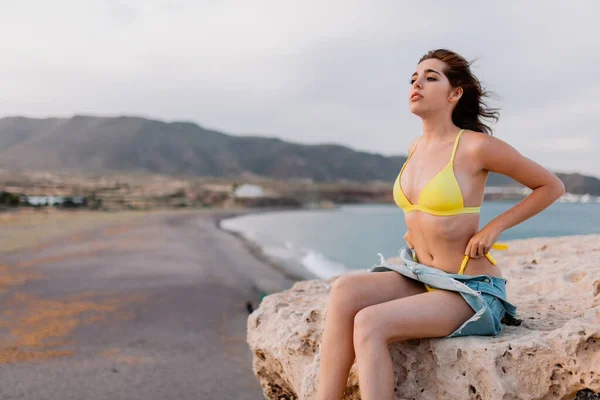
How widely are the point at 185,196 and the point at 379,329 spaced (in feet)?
206

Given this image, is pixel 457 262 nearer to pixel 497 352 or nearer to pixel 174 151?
pixel 497 352

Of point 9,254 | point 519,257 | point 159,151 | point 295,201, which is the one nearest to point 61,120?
point 159,151

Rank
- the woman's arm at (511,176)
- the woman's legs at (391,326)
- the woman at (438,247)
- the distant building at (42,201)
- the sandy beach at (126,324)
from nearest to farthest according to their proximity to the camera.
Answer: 1. the woman's legs at (391,326)
2. the woman at (438,247)
3. the woman's arm at (511,176)
4. the sandy beach at (126,324)
5. the distant building at (42,201)

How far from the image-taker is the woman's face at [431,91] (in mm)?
2594

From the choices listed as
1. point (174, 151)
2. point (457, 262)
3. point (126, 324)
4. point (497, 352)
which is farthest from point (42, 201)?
point (174, 151)

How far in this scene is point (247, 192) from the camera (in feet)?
245

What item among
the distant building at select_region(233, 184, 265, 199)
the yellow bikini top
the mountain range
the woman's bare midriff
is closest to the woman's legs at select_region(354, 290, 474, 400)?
the woman's bare midriff

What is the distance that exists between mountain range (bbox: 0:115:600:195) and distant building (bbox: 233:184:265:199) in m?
39.2

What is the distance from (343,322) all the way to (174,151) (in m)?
129

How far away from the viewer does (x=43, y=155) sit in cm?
10288

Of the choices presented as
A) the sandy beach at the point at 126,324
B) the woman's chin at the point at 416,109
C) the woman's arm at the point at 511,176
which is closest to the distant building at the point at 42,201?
the sandy beach at the point at 126,324

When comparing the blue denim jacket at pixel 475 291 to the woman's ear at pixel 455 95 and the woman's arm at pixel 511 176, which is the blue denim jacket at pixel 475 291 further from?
the woman's ear at pixel 455 95

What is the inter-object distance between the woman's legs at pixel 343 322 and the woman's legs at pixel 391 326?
4.4 inches

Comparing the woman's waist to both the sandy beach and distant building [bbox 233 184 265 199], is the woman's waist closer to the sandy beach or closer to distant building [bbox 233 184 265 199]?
the sandy beach
